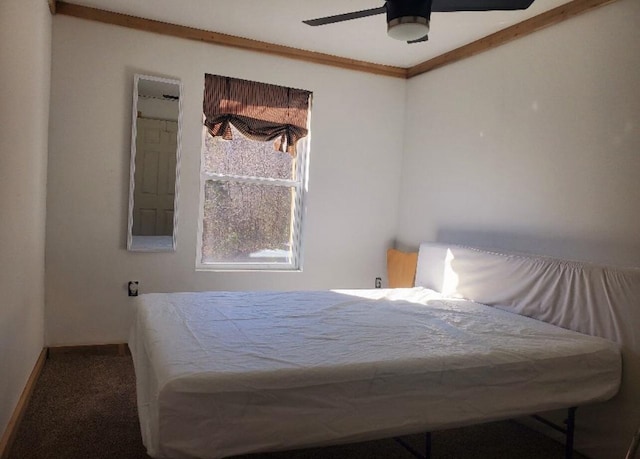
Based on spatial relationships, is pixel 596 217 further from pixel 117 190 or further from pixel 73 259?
pixel 73 259

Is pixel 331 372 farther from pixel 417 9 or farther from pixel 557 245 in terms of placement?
pixel 557 245

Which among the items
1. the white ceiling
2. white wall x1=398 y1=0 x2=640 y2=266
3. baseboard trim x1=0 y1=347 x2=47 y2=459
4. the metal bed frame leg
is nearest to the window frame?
the white ceiling

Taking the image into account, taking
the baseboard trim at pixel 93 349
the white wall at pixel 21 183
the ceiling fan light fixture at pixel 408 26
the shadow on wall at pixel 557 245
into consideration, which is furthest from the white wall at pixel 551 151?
the white wall at pixel 21 183

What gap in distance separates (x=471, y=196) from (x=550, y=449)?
5.67ft

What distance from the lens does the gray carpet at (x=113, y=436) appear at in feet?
7.29

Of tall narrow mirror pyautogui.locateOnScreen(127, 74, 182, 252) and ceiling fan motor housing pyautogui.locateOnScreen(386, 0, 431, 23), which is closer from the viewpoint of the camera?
ceiling fan motor housing pyautogui.locateOnScreen(386, 0, 431, 23)

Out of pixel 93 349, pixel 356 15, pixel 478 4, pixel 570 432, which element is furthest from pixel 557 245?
pixel 93 349

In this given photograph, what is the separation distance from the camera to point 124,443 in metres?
2.28

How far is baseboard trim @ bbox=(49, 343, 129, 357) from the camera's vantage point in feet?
11.1

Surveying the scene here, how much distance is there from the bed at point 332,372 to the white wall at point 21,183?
56 centimetres

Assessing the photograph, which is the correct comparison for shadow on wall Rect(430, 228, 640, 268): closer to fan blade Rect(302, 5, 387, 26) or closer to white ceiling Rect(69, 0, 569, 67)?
white ceiling Rect(69, 0, 569, 67)

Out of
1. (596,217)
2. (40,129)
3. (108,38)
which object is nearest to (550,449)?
(596,217)

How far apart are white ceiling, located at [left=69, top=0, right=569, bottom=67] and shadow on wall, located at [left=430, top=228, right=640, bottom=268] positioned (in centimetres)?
139

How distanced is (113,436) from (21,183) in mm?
1321
